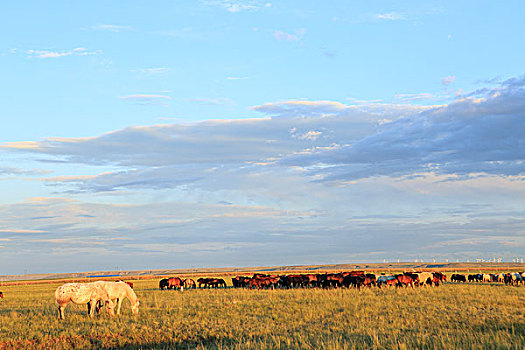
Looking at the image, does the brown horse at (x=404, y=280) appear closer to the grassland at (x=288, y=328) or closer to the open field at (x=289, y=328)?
the open field at (x=289, y=328)

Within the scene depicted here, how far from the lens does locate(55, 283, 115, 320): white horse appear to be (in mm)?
20859

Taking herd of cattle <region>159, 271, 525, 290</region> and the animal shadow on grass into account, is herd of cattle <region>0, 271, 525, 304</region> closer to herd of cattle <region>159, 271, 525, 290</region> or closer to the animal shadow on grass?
herd of cattle <region>159, 271, 525, 290</region>

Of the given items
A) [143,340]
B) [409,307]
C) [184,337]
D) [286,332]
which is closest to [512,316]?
[409,307]

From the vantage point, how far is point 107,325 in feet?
61.8

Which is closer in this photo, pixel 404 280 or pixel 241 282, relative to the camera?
pixel 404 280

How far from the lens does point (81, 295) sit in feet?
69.2

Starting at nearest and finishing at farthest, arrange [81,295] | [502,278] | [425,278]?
[81,295], [425,278], [502,278]

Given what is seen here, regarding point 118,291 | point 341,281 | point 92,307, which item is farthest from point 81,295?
point 341,281

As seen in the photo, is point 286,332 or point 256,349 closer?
point 256,349

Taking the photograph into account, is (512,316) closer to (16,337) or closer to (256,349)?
(256,349)

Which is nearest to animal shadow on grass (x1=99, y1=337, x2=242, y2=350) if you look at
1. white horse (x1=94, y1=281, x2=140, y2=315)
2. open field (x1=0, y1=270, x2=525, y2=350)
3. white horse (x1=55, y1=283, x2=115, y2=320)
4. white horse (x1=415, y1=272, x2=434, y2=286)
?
open field (x1=0, y1=270, x2=525, y2=350)

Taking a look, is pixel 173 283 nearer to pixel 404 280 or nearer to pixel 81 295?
pixel 404 280

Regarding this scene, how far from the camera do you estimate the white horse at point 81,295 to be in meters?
20.9

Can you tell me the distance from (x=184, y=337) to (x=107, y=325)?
428 cm
